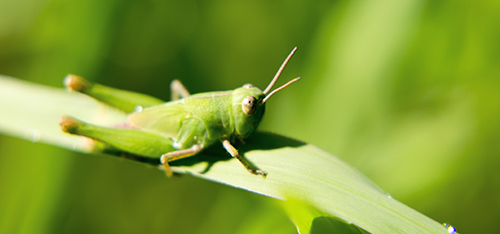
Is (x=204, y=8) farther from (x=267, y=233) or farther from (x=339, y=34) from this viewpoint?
(x=267, y=233)

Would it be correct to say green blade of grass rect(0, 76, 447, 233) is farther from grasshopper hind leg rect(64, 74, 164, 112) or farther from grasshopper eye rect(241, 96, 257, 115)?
grasshopper eye rect(241, 96, 257, 115)

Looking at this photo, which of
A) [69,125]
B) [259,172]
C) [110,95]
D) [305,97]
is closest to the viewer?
[259,172]

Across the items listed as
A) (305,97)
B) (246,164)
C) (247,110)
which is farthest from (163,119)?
(305,97)

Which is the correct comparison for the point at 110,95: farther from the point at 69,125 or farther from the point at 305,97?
the point at 305,97

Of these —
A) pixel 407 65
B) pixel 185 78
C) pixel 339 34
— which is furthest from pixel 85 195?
pixel 407 65

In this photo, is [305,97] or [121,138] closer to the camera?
[121,138]
